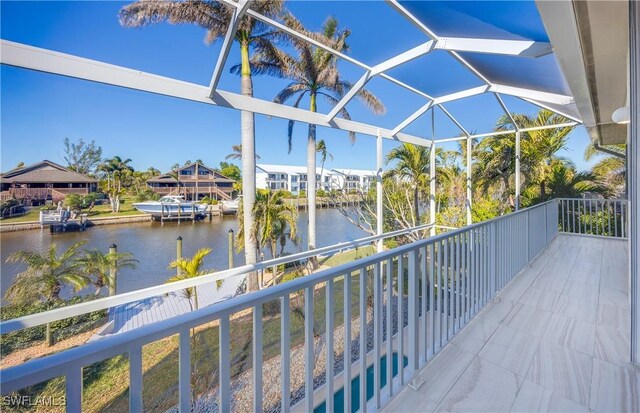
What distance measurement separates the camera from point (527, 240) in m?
4.19

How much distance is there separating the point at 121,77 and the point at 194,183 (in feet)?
14.1

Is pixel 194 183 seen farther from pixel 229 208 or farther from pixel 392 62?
pixel 392 62

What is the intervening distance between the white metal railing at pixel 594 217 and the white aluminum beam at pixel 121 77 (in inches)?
306

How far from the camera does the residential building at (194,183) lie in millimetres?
6227

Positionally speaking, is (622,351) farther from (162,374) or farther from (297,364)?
(162,374)

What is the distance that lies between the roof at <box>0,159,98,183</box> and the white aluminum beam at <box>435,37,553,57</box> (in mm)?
5743

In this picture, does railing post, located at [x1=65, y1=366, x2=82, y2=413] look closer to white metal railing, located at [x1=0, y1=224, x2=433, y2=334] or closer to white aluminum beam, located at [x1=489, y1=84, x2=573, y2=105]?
white metal railing, located at [x1=0, y1=224, x2=433, y2=334]

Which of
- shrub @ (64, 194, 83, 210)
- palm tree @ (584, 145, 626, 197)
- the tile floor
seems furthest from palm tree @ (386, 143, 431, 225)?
shrub @ (64, 194, 83, 210)

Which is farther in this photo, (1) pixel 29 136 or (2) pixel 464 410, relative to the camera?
(1) pixel 29 136

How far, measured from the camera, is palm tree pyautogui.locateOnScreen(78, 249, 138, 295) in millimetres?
4793

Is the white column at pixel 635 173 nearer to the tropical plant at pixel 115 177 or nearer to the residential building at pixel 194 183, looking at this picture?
the tropical plant at pixel 115 177

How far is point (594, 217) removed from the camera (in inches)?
284

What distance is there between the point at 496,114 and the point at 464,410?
7987 millimetres

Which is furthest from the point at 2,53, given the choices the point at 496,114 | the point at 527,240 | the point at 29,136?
the point at 496,114
